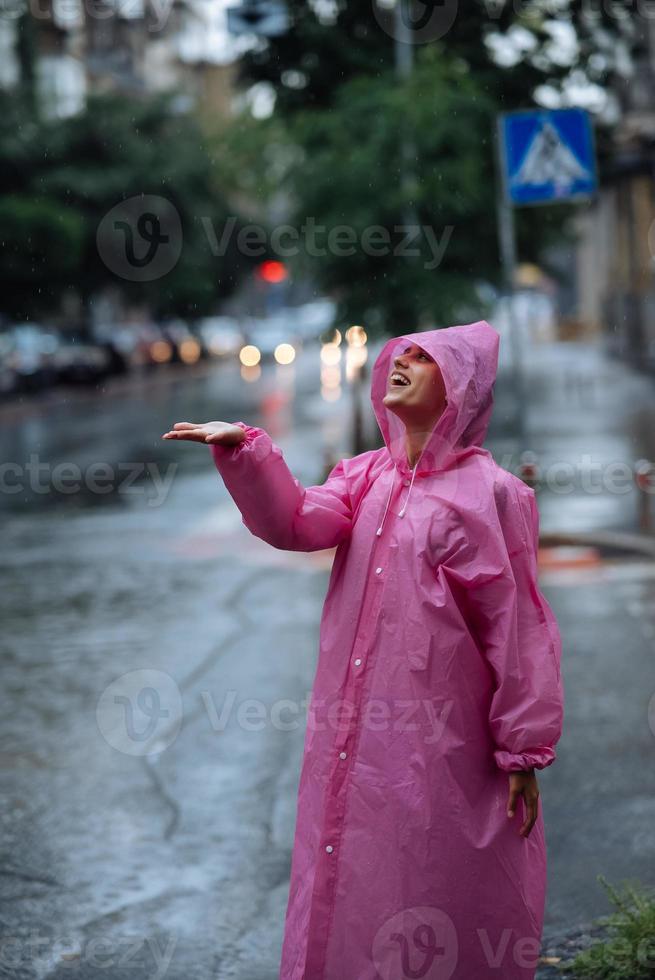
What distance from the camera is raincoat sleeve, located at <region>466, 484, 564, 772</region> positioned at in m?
3.27

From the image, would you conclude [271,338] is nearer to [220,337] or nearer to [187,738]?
[220,337]

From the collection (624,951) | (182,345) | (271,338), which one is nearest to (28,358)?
(182,345)

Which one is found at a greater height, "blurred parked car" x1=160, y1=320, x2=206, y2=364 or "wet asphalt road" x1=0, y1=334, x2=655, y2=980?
"wet asphalt road" x1=0, y1=334, x2=655, y2=980

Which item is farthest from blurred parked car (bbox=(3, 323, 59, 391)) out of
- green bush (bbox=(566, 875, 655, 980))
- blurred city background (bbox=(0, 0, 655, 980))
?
green bush (bbox=(566, 875, 655, 980))

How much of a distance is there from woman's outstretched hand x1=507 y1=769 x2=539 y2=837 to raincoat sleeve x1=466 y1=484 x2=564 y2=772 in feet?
0.10

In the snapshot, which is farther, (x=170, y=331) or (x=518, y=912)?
(x=170, y=331)

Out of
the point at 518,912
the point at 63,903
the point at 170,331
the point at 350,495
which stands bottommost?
the point at 170,331

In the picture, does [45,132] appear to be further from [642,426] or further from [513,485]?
[513,485]

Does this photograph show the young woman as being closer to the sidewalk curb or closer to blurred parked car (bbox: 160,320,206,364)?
the sidewalk curb

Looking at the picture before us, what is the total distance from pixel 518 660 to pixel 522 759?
203 mm

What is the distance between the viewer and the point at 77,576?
12000 millimetres

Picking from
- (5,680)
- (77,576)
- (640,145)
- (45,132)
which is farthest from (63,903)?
(45,132)

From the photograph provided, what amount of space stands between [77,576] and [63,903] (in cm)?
698

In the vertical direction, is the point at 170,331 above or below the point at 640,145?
below
